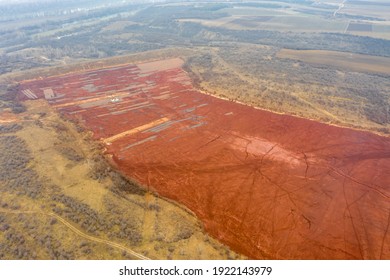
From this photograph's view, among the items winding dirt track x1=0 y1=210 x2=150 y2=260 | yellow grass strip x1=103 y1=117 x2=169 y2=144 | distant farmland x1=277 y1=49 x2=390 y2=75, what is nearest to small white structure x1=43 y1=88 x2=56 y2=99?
yellow grass strip x1=103 y1=117 x2=169 y2=144

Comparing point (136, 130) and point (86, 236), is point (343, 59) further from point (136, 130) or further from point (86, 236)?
point (86, 236)

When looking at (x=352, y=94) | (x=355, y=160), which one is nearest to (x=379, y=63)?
(x=352, y=94)

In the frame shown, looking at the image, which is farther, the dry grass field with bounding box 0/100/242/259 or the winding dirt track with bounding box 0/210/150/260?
the dry grass field with bounding box 0/100/242/259

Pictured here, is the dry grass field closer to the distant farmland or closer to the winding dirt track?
the winding dirt track

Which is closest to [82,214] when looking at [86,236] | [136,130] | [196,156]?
[86,236]

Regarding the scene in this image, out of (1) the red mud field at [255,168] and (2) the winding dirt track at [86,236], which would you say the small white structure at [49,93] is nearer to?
(1) the red mud field at [255,168]

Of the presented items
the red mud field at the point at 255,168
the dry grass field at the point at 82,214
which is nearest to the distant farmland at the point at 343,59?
the red mud field at the point at 255,168
